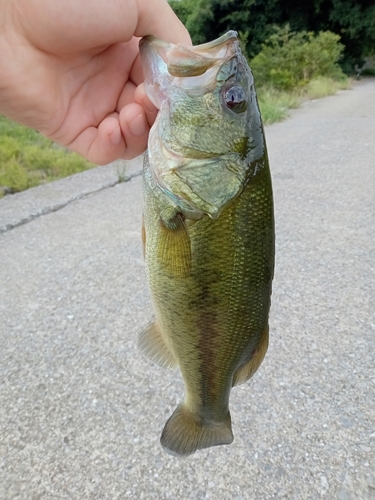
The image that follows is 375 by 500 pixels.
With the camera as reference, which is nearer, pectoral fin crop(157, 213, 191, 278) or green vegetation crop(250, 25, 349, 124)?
pectoral fin crop(157, 213, 191, 278)

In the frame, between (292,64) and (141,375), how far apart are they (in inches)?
745

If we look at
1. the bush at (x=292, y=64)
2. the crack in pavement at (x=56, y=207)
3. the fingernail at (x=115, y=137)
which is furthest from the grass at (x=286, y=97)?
the fingernail at (x=115, y=137)

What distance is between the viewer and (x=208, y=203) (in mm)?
1391

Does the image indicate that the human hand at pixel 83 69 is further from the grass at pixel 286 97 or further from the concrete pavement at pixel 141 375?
the grass at pixel 286 97

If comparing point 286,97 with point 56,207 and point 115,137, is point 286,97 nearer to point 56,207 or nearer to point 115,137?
point 56,207

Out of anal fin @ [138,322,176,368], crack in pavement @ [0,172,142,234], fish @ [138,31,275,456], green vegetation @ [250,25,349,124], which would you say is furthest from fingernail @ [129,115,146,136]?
green vegetation @ [250,25,349,124]

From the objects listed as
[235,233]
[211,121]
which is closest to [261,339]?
[235,233]

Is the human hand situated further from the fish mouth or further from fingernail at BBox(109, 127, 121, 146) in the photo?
the fish mouth

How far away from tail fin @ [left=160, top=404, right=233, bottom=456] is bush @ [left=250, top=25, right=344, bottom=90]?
1760 centimetres

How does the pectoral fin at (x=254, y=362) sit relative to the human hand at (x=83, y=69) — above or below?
below

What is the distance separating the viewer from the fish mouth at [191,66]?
1.40 m

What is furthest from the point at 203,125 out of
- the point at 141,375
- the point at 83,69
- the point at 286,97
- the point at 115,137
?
the point at 286,97

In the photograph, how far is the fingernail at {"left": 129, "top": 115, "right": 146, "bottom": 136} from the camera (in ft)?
5.72

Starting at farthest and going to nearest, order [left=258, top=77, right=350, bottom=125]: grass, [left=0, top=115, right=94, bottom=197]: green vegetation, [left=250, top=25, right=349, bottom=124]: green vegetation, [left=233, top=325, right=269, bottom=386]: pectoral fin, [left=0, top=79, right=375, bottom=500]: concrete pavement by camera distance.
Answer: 1. [left=250, top=25, right=349, bottom=124]: green vegetation
2. [left=258, top=77, right=350, bottom=125]: grass
3. [left=0, top=115, right=94, bottom=197]: green vegetation
4. [left=0, top=79, right=375, bottom=500]: concrete pavement
5. [left=233, top=325, right=269, bottom=386]: pectoral fin
